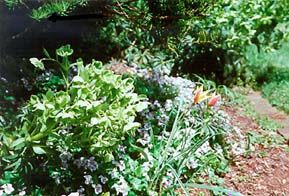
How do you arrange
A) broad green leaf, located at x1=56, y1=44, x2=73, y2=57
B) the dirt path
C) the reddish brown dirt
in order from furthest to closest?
the dirt path
the reddish brown dirt
broad green leaf, located at x1=56, y1=44, x2=73, y2=57

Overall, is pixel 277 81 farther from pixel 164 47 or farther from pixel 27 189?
pixel 27 189

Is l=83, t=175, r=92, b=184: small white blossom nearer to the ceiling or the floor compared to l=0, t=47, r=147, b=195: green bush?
nearer to the floor

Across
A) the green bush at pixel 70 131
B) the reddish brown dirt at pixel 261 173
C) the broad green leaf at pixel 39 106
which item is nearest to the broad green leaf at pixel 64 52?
the green bush at pixel 70 131

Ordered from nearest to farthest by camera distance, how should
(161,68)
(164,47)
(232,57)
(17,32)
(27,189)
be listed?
(27,189)
(17,32)
(161,68)
(164,47)
(232,57)

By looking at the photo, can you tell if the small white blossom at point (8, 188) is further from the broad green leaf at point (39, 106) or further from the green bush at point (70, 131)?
the broad green leaf at point (39, 106)

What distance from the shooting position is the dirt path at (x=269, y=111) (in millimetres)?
3288

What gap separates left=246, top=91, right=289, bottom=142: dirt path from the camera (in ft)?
10.8

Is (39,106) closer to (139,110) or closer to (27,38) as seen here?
(139,110)

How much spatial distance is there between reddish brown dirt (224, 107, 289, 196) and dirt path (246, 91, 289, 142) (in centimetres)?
28

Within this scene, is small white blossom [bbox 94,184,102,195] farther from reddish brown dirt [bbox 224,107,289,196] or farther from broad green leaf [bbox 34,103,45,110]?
reddish brown dirt [bbox 224,107,289,196]

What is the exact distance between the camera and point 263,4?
13.1ft

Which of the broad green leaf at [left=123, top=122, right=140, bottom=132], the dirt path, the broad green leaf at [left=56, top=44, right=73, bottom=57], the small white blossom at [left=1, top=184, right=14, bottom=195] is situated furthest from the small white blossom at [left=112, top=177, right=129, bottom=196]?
the dirt path

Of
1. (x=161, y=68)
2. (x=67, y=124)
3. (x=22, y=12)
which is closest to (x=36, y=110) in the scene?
(x=67, y=124)

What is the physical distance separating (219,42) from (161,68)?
0.59 m
